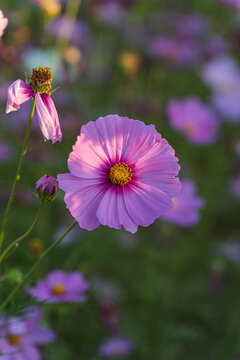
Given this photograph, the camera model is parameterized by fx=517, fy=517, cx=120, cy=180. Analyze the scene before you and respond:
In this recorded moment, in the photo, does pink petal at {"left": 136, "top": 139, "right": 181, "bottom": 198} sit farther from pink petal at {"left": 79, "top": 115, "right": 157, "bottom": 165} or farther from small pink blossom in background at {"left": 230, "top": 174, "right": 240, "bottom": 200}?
small pink blossom in background at {"left": 230, "top": 174, "right": 240, "bottom": 200}

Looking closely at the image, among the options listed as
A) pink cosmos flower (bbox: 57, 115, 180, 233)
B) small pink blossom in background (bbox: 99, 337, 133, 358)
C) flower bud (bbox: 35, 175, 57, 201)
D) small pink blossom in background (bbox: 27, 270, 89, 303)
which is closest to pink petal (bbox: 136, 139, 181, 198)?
pink cosmos flower (bbox: 57, 115, 180, 233)

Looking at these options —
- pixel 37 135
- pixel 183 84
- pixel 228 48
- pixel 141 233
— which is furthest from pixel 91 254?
pixel 228 48

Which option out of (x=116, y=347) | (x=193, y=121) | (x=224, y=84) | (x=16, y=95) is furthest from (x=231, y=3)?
(x=16, y=95)

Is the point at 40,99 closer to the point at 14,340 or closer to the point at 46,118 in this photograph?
the point at 46,118

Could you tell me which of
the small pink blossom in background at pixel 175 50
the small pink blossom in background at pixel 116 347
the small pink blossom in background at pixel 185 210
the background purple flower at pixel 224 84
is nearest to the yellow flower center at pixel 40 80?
the small pink blossom in background at pixel 185 210

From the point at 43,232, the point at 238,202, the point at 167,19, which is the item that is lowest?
the point at 43,232

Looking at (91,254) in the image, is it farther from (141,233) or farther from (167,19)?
(167,19)

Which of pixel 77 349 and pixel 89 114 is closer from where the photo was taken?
pixel 77 349
